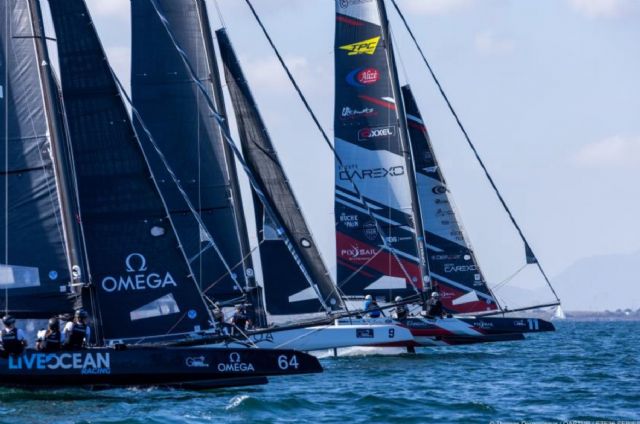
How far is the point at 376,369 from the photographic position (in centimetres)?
3438

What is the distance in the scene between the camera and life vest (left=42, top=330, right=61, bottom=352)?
82.5ft

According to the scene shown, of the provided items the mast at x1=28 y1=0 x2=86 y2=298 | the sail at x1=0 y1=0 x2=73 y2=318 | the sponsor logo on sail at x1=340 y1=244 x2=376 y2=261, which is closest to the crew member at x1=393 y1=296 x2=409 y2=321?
the sponsor logo on sail at x1=340 y1=244 x2=376 y2=261

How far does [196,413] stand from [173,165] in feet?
48.1

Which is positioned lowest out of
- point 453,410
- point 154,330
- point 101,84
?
point 453,410

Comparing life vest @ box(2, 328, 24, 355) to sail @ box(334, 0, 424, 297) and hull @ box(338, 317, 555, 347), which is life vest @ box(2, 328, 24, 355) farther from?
sail @ box(334, 0, 424, 297)

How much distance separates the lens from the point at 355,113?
43719mm

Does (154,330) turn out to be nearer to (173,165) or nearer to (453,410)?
(453,410)

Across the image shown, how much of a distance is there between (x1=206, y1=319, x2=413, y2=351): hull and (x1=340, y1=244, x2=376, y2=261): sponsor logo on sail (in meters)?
7.97

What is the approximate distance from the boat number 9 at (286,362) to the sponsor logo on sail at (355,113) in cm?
1904

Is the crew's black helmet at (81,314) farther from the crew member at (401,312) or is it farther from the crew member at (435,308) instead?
the crew member at (435,308)

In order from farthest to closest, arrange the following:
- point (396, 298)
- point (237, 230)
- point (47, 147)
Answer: point (396, 298) → point (237, 230) → point (47, 147)

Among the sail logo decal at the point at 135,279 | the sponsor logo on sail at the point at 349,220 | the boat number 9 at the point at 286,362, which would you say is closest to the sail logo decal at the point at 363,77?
the sponsor logo on sail at the point at 349,220

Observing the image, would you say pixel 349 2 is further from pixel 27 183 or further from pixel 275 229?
pixel 27 183

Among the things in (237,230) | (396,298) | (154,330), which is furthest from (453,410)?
(396,298)
